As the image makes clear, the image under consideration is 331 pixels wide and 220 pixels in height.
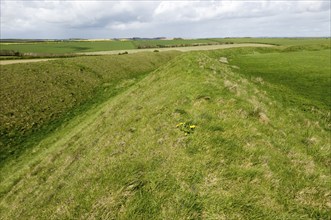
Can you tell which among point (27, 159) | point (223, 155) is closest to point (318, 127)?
point (223, 155)

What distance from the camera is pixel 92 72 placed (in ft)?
149

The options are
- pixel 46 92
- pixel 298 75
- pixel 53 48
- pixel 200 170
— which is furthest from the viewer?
pixel 53 48

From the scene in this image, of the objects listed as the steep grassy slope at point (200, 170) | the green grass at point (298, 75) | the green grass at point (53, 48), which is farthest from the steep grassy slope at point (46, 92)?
the green grass at point (53, 48)

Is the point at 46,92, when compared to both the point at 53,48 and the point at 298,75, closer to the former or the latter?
the point at 298,75

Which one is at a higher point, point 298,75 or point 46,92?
point 298,75

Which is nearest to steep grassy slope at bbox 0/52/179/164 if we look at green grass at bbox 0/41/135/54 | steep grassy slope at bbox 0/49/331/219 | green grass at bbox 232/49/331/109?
steep grassy slope at bbox 0/49/331/219

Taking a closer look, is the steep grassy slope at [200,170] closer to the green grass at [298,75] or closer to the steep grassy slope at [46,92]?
the green grass at [298,75]

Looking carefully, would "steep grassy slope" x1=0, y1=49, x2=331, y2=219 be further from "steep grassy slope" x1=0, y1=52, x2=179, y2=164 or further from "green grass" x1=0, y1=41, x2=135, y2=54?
"green grass" x1=0, y1=41, x2=135, y2=54

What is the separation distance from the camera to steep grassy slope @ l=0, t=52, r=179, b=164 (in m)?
24.8

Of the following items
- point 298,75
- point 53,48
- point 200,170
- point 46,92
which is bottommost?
point 200,170

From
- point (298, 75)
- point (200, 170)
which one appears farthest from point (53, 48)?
point (200, 170)

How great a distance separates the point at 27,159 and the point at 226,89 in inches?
689

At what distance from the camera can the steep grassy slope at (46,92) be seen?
24.8m

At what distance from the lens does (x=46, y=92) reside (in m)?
33.0
